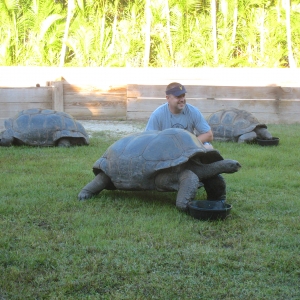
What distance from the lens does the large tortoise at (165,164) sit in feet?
16.6

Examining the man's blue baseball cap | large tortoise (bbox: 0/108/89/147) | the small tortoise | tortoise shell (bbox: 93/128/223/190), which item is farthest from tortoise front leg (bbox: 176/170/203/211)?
the small tortoise

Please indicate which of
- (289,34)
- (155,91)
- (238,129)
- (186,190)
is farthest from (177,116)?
(289,34)

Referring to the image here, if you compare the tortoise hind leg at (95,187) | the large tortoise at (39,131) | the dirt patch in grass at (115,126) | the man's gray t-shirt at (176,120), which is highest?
the man's gray t-shirt at (176,120)

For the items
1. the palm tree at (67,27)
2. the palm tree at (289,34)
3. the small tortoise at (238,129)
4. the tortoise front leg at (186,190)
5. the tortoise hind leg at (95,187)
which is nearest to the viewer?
the tortoise front leg at (186,190)

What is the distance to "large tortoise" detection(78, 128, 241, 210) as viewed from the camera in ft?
16.6

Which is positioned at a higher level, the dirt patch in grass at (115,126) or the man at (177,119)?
the man at (177,119)

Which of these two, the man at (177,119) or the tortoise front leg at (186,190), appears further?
the man at (177,119)

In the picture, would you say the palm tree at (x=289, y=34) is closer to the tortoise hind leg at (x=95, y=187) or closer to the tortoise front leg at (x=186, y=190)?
the tortoise hind leg at (x=95, y=187)

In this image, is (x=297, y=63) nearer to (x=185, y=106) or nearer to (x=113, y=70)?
(x=113, y=70)

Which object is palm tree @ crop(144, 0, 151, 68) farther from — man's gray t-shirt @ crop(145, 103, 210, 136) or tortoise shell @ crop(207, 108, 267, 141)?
man's gray t-shirt @ crop(145, 103, 210, 136)

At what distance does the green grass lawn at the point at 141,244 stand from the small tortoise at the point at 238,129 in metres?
3.57

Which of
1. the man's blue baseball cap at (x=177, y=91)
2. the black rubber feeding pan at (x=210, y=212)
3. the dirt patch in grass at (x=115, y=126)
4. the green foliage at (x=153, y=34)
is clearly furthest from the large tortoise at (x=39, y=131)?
the green foliage at (x=153, y=34)

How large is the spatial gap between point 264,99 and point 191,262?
1048cm

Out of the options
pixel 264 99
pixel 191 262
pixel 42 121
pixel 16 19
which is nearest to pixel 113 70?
pixel 264 99
